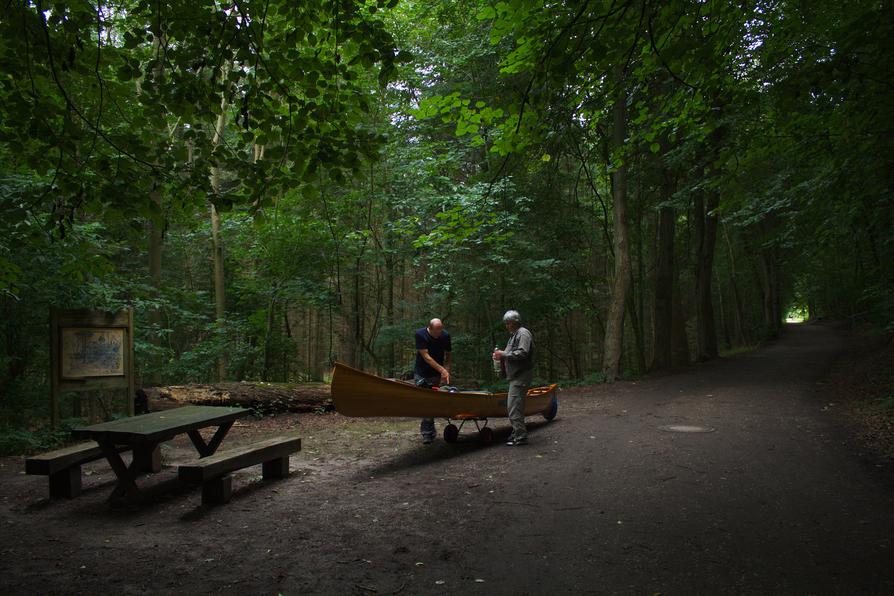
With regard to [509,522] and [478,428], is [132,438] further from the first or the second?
[478,428]

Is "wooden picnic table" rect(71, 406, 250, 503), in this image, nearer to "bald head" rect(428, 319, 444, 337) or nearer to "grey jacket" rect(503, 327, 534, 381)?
"bald head" rect(428, 319, 444, 337)

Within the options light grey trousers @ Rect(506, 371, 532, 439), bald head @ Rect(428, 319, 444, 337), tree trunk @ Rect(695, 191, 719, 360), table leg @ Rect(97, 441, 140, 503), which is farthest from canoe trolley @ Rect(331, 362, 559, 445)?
tree trunk @ Rect(695, 191, 719, 360)

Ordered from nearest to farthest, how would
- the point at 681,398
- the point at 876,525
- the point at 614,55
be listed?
the point at 876,525
the point at 614,55
the point at 681,398

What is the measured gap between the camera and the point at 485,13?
429 centimetres

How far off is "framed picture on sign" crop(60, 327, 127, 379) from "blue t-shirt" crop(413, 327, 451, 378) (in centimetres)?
421

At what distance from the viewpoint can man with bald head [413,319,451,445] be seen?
7.10 meters

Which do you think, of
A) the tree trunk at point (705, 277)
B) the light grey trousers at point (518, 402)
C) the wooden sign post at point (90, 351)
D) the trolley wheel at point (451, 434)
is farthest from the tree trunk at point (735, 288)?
the wooden sign post at point (90, 351)

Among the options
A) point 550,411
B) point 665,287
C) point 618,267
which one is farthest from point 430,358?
point 665,287

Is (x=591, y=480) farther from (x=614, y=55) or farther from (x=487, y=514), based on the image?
(x=614, y=55)

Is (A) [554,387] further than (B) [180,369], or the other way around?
(B) [180,369]

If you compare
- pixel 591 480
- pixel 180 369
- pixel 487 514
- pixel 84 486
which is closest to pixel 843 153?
pixel 591 480

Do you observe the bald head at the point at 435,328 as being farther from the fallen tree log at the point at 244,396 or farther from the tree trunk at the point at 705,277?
the tree trunk at the point at 705,277

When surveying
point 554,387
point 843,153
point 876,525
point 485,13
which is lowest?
point 876,525

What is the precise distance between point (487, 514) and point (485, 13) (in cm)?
422
